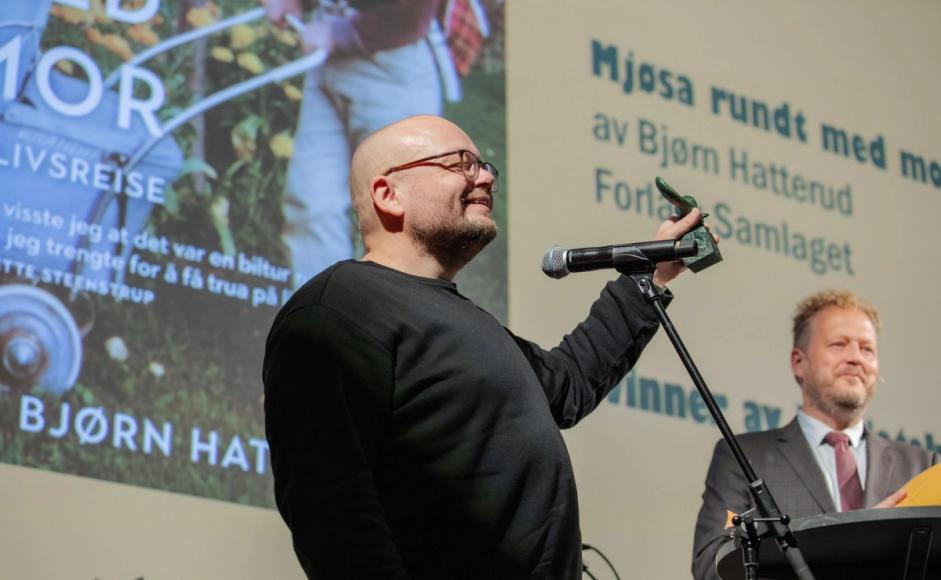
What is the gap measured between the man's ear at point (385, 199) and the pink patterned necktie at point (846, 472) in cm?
179

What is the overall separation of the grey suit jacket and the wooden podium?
102cm

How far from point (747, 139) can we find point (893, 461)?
5.58 ft

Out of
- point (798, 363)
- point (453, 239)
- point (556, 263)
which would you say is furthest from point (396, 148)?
point (798, 363)

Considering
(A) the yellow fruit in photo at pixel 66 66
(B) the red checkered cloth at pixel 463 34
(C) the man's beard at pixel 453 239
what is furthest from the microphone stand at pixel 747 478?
(B) the red checkered cloth at pixel 463 34

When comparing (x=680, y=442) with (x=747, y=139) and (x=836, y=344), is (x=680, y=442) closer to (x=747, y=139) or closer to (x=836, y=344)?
(x=836, y=344)

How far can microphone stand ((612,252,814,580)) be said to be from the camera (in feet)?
7.02

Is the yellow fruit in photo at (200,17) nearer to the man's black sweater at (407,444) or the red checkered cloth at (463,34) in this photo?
the red checkered cloth at (463,34)

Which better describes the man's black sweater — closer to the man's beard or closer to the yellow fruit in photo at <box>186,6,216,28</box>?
the man's beard

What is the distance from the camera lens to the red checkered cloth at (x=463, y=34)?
14.5ft

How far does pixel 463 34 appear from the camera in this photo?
14.7 feet

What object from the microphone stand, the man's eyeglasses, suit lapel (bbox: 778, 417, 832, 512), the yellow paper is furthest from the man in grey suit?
the man's eyeglasses

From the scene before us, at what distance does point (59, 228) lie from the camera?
3.54 meters

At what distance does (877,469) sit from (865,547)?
4.93 feet

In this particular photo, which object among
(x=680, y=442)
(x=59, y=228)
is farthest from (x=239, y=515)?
(x=680, y=442)
